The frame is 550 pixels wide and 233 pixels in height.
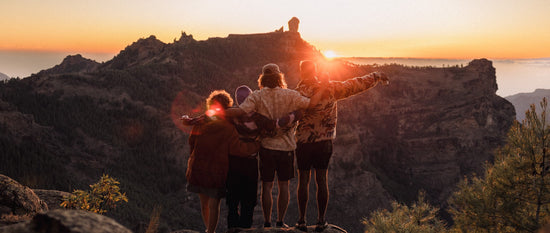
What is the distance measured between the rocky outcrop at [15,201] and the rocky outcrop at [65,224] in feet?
14.4

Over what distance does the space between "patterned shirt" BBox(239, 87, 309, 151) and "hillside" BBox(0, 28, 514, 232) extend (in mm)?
28689

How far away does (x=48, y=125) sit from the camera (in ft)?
152

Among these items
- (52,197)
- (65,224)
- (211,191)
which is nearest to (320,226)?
(211,191)

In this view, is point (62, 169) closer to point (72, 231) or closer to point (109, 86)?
point (109, 86)

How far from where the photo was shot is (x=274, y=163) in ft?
18.3

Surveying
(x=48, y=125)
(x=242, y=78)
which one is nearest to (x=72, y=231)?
(x=48, y=125)

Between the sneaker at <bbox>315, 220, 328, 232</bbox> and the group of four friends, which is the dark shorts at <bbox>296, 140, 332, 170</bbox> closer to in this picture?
the group of four friends

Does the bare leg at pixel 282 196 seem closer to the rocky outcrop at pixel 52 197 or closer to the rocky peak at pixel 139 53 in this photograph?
the rocky outcrop at pixel 52 197

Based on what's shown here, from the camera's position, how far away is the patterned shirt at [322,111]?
19.2 ft

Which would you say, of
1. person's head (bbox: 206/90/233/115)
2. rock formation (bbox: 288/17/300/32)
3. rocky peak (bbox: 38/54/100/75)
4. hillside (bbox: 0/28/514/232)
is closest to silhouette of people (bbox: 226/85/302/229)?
person's head (bbox: 206/90/233/115)

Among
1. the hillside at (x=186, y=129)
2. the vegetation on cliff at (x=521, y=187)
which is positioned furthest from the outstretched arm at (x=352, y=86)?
the hillside at (x=186, y=129)

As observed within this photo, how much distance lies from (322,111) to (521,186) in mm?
13256

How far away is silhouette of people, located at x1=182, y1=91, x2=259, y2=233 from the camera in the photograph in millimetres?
5527

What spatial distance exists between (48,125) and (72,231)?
175ft
